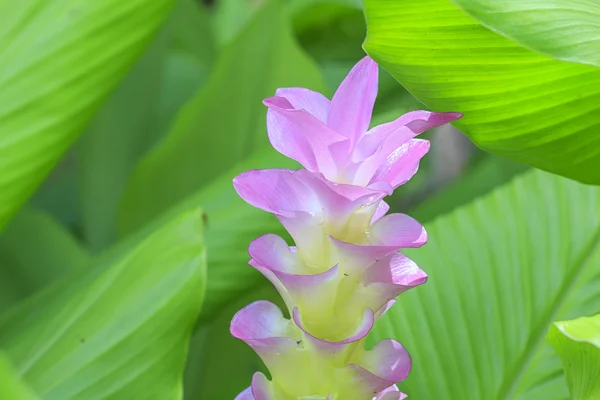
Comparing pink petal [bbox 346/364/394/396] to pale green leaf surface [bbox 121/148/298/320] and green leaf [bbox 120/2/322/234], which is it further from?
green leaf [bbox 120/2/322/234]

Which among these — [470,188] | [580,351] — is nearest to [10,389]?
[580,351]

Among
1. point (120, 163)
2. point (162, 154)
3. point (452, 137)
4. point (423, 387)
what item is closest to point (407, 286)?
point (423, 387)

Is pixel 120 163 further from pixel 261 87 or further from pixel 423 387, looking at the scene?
pixel 423 387

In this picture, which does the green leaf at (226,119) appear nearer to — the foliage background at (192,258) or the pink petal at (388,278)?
the foliage background at (192,258)

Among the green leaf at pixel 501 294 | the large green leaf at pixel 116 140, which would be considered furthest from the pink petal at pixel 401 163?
the large green leaf at pixel 116 140

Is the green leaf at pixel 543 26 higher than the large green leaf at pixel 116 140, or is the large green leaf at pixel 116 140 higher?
the green leaf at pixel 543 26
